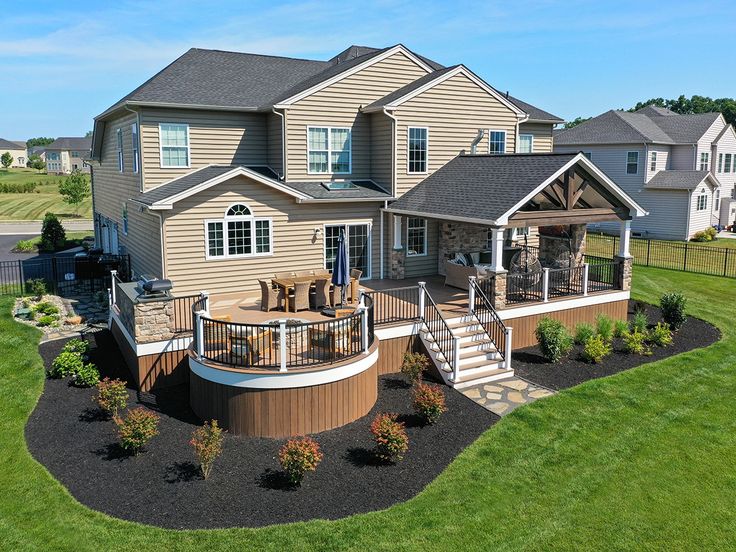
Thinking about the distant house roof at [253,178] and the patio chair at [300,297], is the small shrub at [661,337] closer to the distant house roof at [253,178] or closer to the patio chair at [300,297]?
the distant house roof at [253,178]

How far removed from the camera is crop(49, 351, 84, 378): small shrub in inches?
539

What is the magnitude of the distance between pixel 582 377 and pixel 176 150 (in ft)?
42.8

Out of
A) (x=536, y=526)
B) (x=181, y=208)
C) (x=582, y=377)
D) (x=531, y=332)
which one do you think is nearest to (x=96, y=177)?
(x=181, y=208)

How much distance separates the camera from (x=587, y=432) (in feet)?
37.8

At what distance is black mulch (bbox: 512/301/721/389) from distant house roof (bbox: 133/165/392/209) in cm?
676

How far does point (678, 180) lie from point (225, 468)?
124 ft

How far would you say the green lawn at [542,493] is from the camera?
8.35m

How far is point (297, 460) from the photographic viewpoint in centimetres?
952

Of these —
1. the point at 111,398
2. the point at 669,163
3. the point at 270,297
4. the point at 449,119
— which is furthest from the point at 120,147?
the point at 669,163

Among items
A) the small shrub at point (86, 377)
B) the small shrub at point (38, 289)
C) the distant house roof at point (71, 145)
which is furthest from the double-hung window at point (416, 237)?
the distant house roof at point (71, 145)

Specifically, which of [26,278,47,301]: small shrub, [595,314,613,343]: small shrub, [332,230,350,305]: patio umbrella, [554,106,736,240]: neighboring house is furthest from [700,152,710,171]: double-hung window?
[26,278,47,301]: small shrub

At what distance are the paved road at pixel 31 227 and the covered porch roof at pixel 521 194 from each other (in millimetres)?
30692

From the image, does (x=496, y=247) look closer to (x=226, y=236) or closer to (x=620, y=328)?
(x=620, y=328)

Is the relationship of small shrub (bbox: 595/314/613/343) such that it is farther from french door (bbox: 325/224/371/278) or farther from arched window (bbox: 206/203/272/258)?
arched window (bbox: 206/203/272/258)
